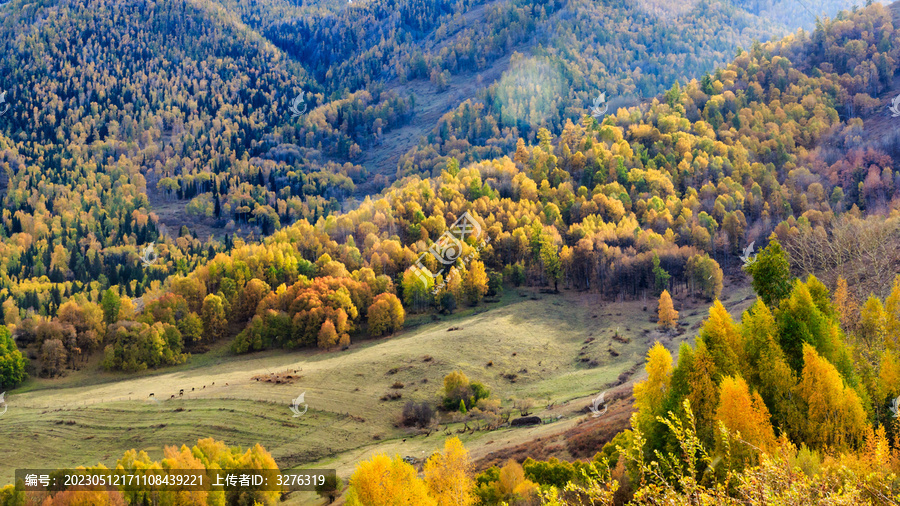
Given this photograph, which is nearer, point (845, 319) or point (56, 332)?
point (845, 319)

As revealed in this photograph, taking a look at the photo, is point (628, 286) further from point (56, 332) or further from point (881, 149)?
point (56, 332)

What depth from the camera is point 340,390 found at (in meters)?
92.4

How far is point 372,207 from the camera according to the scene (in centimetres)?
18038

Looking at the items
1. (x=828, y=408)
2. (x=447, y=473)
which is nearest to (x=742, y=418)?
(x=828, y=408)

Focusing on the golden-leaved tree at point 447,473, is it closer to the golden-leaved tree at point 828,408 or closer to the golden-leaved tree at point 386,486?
the golden-leaved tree at point 386,486

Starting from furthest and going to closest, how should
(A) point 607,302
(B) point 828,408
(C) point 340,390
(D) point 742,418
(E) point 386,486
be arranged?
(A) point 607,302 < (C) point 340,390 < (E) point 386,486 < (B) point 828,408 < (D) point 742,418

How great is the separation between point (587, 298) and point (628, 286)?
34.7 ft

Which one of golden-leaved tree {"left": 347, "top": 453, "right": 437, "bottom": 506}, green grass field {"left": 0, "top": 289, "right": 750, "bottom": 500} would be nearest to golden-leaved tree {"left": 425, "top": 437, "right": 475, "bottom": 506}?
golden-leaved tree {"left": 347, "top": 453, "right": 437, "bottom": 506}

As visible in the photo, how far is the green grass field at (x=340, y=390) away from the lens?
3007 inches

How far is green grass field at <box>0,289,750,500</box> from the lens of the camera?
76375mm

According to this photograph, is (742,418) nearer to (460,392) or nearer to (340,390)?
(460,392)

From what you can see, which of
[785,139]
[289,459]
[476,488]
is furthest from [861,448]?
[785,139]

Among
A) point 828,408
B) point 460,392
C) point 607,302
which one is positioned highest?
point 828,408

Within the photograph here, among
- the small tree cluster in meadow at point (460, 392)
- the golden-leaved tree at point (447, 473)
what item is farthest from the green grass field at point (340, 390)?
the golden-leaved tree at point (447, 473)
